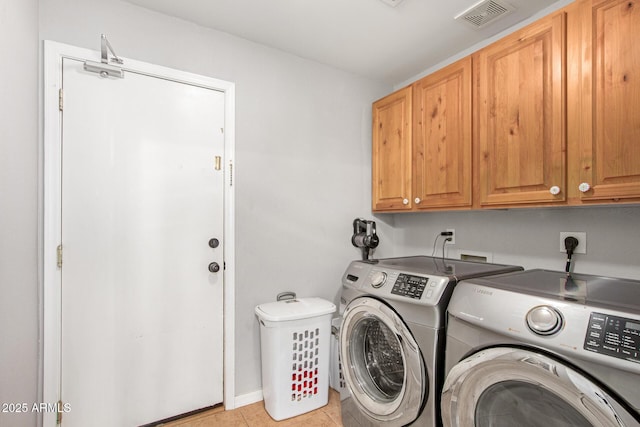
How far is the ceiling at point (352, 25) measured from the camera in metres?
1.67

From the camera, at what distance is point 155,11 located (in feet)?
5.66

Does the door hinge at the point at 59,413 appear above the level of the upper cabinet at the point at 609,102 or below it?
below

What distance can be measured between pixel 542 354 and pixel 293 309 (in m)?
1.33

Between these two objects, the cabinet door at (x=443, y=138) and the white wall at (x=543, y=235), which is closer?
the white wall at (x=543, y=235)

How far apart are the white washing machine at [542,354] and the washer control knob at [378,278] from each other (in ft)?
1.34

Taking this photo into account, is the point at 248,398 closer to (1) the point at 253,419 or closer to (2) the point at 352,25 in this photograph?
(1) the point at 253,419

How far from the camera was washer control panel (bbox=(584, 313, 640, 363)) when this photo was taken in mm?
806

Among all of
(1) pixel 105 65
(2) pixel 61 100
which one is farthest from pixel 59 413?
(1) pixel 105 65

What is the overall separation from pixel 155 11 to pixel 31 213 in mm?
1299

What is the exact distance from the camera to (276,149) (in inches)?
83.8

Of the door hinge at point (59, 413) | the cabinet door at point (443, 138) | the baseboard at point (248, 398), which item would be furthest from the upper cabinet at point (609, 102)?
the door hinge at point (59, 413)

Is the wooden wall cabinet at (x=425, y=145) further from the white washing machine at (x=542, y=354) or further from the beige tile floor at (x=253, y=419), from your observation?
the beige tile floor at (x=253, y=419)

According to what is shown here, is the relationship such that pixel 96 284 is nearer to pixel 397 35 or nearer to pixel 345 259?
pixel 345 259

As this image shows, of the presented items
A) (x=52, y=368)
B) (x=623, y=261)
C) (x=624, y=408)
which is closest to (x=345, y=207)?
(x=623, y=261)
